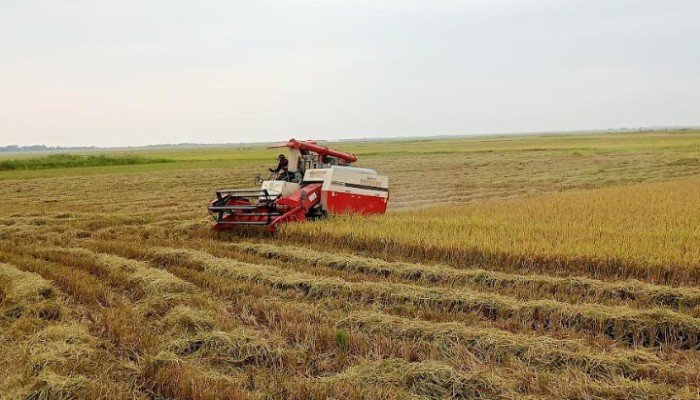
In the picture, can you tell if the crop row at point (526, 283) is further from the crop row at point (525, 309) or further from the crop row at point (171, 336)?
→ the crop row at point (171, 336)

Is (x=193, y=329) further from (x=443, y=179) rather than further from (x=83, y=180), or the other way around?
(x=83, y=180)

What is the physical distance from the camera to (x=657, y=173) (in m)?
23.8

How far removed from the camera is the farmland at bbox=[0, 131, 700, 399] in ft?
13.2

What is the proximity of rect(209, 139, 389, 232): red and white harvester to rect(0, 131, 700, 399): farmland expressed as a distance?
431 millimetres

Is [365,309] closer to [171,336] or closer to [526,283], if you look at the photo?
[171,336]

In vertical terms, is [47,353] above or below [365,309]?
above

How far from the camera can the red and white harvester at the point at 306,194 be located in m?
10.2

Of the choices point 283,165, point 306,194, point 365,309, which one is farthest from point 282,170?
point 365,309

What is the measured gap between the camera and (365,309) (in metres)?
5.65

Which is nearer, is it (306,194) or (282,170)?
(306,194)

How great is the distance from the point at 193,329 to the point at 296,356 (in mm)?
1078

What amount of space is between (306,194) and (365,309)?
505 cm

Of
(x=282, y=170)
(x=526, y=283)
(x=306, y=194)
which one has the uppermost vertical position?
(x=282, y=170)

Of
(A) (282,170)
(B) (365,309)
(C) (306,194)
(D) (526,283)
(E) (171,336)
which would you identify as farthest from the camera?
(A) (282,170)
